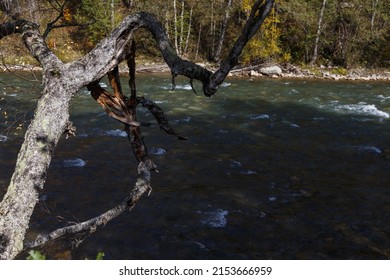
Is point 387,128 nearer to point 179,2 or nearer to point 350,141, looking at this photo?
point 350,141

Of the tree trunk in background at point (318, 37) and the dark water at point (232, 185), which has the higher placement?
the tree trunk in background at point (318, 37)

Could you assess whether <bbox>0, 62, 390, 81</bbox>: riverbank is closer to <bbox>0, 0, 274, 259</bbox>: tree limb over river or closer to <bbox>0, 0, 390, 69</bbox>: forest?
<bbox>0, 0, 390, 69</bbox>: forest

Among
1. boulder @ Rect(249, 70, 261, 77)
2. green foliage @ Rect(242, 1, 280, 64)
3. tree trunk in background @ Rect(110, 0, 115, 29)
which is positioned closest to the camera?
boulder @ Rect(249, 70, 261, 77)

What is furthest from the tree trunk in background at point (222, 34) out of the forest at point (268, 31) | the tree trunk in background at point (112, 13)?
the tree trunk in background at point (112, 13)

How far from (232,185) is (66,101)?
383 inches

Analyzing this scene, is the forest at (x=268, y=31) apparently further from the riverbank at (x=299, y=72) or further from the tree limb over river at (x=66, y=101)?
the tree limb over river at (x=66, y=101)

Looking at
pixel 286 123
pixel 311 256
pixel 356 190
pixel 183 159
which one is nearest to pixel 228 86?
pixel 286 123

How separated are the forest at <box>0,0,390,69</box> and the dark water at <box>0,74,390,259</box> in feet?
68.8

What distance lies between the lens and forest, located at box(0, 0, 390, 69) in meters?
42.6

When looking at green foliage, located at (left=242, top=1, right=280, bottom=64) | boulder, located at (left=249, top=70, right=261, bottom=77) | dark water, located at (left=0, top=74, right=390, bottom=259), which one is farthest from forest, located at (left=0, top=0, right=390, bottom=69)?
dark water, located at (left=0, top=74, right=390, bottom=259)

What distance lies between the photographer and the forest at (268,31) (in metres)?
42.6

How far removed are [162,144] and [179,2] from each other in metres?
31.9

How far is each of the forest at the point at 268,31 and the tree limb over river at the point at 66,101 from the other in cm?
3796

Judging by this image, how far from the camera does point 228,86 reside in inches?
1225
